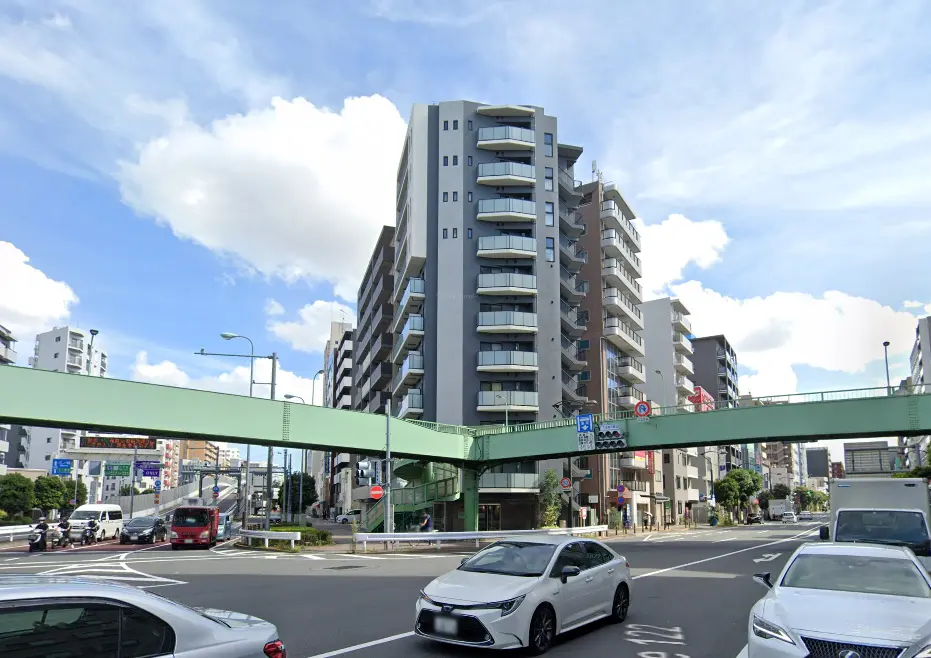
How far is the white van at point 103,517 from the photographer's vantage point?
1640 inches

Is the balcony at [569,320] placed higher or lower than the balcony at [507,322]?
higher

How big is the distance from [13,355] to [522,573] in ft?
329

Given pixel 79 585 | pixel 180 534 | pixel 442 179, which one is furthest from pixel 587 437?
pixel 79 585

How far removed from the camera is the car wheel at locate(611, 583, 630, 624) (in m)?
11.5

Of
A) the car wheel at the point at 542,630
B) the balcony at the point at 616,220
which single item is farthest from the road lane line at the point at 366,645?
the balcony at the point at 616,220

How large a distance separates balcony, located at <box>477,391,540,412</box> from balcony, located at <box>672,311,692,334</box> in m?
44.9

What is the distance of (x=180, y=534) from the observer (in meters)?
35.6

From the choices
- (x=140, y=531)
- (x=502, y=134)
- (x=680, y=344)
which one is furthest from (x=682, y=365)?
(x=140, y=531)

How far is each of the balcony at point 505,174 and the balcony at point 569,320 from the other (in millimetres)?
10687

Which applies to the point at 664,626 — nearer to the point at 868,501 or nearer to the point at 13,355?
the point at 868,501

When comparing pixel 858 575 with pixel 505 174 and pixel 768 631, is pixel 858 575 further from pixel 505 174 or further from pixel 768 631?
pixel 505 174

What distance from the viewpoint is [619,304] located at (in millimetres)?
73562

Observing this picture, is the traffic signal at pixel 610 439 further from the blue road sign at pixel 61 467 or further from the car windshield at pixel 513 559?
the blue road sign at pixel 61 467

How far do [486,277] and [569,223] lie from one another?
12.0 meters
